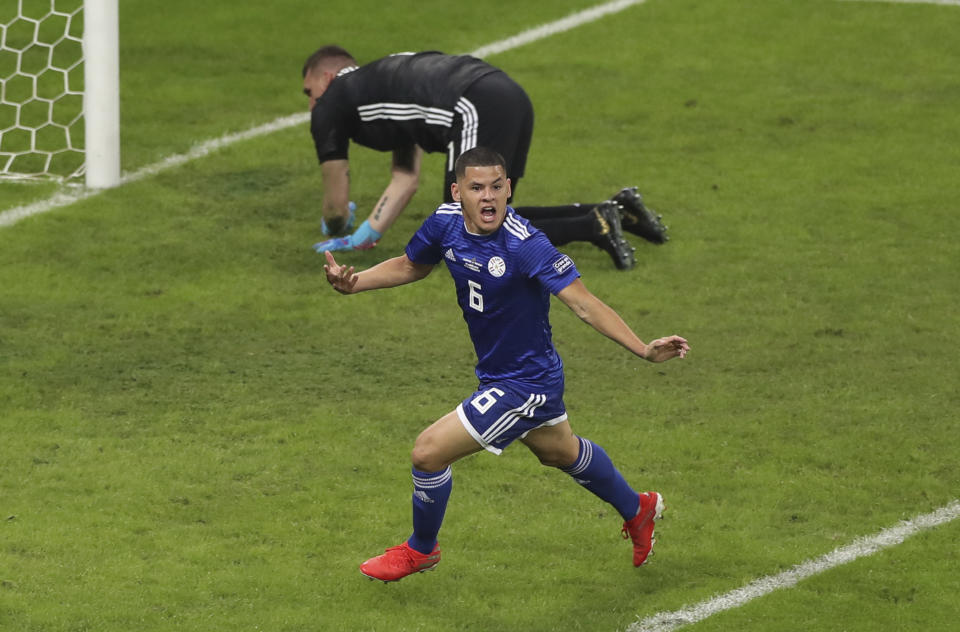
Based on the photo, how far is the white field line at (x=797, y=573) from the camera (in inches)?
234

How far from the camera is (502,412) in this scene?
5918 mm

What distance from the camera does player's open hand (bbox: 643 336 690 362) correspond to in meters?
5.54

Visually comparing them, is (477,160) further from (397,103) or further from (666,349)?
(397,103)

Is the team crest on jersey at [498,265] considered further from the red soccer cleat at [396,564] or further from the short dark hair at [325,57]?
the short dark hair at [325,57]

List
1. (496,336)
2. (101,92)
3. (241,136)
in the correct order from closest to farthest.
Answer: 1. (496,336)
2. (101,92)
3. (241,136)

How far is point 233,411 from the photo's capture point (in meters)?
7.97

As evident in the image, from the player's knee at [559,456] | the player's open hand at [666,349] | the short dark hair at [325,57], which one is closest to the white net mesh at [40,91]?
the short dark hair at [325,57]

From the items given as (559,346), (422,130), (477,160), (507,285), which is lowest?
(559,346)

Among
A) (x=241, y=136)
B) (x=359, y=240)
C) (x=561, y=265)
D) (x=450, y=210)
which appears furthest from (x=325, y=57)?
(x=561, y=265)

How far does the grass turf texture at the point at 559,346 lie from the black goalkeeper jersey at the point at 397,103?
0.88 meters

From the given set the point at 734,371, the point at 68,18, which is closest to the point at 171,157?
the point at 68,18

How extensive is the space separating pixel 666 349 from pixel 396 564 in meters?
1.49

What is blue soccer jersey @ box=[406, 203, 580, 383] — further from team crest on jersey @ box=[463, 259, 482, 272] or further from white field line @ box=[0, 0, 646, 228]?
white field line @ box=[0, 0, 646, 228]

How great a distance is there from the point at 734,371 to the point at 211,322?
324 centimetres
